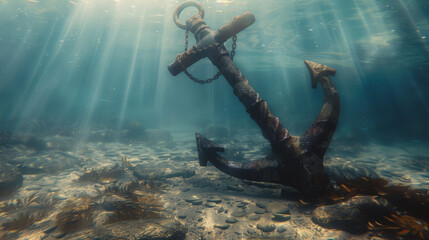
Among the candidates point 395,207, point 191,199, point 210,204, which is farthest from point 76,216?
point 395,207

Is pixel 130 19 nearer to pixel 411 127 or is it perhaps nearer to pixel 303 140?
pixel 303 140

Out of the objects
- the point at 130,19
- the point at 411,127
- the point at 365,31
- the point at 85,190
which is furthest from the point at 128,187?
the point at 411,127

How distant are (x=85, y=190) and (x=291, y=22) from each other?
17.7m

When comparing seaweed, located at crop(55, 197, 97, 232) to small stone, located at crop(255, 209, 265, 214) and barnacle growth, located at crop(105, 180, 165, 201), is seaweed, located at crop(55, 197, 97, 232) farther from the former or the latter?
small stone, located at crop(255, 209, 265, 214)

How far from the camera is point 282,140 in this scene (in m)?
3.97

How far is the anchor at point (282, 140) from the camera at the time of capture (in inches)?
153

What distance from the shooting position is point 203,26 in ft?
15.3

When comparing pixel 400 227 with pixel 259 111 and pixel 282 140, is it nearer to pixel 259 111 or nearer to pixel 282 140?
pixel 282 140

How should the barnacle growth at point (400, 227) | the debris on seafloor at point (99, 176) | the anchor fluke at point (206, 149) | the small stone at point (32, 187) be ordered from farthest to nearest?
1. the debris on seafloor at point (99, 176)
2. the small stone at point (32, 187)
3. the anchor fluke at point (206, 149)
4. the barnacle growth at point (400, 227)

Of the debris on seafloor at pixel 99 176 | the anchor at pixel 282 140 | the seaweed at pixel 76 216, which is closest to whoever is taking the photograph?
the anchor at pixel 282 140

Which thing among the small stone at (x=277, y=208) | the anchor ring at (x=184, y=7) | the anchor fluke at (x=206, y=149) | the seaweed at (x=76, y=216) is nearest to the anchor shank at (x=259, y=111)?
the anchor fluke at (x=206, y=149)

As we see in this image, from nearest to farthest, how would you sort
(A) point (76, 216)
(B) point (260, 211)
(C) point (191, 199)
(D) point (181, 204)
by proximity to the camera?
(B) point (260, 211) < (A) point (76, 216) < (D) point (181, 204) < (C) point (191, 199)

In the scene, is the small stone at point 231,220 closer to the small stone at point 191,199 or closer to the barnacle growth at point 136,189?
the small stone at point 191,199

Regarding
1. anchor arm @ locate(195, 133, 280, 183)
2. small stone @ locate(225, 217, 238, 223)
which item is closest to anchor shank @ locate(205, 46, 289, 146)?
anchor arm @ locate(195, 133, 280, 183)
